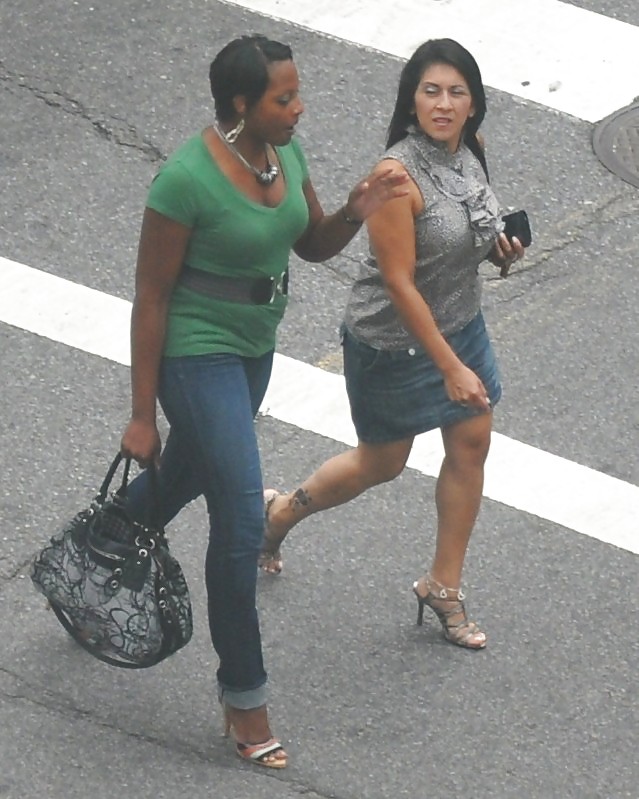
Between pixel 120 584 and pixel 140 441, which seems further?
pixel 120 584

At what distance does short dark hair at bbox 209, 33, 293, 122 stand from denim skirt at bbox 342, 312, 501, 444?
1015mm

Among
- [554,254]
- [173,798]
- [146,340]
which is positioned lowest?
[173,798]

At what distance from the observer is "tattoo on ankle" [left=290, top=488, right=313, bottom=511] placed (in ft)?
18.4

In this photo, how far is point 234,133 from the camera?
452 cm

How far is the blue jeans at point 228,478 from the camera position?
4625mm

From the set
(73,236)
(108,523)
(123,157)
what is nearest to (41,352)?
(73,236)

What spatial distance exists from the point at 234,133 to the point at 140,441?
84 centimetres

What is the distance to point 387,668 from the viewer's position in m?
5.39

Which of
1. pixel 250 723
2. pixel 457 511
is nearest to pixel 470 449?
pixel 457 511

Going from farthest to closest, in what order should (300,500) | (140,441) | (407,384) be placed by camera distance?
(300,500) < (407,384) < (140,441)

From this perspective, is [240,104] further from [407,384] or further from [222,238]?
[407,384]

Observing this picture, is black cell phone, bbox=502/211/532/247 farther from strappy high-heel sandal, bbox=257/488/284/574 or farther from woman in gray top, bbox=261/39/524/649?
strappy high-heel sandal, bbox=257/488/284/574

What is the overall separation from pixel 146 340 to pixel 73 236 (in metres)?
2.89

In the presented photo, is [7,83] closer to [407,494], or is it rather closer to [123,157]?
[123,157]
